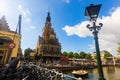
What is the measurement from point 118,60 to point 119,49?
79000 mm

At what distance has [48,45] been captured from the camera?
61719mm

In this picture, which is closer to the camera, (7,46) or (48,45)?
(7,46)

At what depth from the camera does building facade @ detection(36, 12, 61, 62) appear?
59.1m

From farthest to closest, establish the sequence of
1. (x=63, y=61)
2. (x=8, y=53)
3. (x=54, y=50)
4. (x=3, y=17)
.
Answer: (x=54, y=50) → (x=63, y=61) → (x=3, y=17) → (x=8, y=53)

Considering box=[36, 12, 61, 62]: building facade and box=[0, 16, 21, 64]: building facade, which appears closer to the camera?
box=[0, 16, 21, 64]: building facade

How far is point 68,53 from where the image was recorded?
75812 millimetres

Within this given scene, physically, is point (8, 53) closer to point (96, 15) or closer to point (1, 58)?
point (1, 58)

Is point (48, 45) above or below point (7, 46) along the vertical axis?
above

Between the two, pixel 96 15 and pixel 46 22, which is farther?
pixel 46 22

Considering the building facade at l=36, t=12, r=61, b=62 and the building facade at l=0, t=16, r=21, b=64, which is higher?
the building facade at l=36, t=12, r=61, b=62

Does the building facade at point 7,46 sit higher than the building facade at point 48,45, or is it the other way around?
the building facade at point 48,45

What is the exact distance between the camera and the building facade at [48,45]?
5906 cm

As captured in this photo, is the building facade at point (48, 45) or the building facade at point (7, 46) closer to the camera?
the building facade at point (7, 46)

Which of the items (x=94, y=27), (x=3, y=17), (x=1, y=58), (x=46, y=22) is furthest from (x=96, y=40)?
(x=46, y=22)
